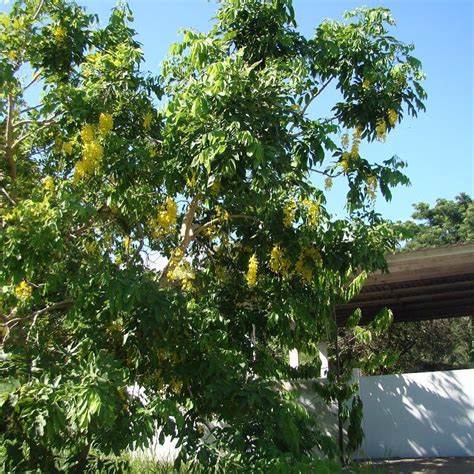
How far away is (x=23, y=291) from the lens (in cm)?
520

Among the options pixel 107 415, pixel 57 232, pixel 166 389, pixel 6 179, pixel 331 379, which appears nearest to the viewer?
pixel 107 415

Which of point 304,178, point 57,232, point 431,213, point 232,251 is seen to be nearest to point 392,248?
point 304,178

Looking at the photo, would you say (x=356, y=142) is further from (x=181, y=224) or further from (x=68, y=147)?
(x=68, y=147)

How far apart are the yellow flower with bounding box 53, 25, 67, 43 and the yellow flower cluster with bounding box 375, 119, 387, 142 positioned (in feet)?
10.1

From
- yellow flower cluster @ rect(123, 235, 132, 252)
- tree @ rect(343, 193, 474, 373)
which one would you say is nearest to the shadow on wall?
tree @ rect(343, 193, 474, 373)

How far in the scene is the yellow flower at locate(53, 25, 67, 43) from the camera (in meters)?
6.19

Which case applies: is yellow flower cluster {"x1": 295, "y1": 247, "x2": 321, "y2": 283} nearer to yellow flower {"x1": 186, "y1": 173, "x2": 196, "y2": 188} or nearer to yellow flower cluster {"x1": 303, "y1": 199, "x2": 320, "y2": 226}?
yellow flower cluster {"x1": 303, "y1": 199, "x2": 320, "y2": 226}

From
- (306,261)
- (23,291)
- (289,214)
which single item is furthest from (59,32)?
(306,261)

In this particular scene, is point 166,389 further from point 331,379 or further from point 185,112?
point 331,379

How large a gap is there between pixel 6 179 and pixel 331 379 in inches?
202

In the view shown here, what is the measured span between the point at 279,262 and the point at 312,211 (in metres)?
0.61

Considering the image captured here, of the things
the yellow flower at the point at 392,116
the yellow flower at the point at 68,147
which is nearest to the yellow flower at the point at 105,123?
the yellow flower at the point at 68,147

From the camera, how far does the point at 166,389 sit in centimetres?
567

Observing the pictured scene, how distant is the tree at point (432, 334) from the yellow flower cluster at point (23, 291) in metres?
3.17
